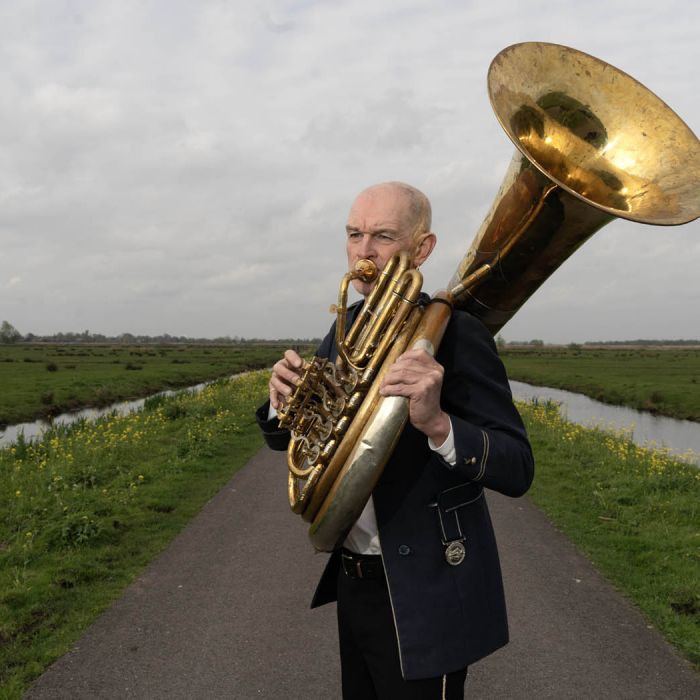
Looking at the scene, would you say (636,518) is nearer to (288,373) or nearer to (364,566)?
(364,566)

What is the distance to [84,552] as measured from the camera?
612 cm

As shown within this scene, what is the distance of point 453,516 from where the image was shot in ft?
6.87

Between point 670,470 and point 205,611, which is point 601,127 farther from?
point 670,470

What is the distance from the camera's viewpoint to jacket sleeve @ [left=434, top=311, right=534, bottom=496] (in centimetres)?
198

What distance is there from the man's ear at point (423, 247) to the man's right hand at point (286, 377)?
0.58m

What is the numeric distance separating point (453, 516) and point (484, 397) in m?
0.43

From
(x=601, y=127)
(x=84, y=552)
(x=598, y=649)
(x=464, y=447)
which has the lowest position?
(x=598, y=649)

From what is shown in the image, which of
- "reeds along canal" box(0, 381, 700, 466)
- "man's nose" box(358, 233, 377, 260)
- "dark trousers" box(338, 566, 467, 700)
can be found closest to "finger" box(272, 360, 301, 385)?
"man's nose" box(358, 233, 377, 260)

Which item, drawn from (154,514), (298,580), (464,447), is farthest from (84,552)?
(464,447)

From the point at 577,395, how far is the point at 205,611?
35.3 m

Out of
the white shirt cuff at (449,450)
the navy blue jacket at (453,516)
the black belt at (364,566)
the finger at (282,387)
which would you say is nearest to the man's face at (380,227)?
the navy blue jacket at (453,516)

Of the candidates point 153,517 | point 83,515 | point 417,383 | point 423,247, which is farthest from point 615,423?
point 417,383

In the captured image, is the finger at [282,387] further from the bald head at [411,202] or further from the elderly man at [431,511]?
the bald head at [411,202]

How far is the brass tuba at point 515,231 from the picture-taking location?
6.36 ft
